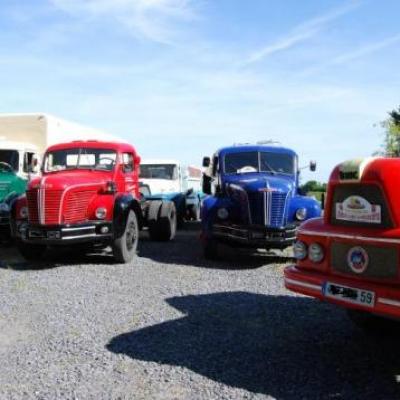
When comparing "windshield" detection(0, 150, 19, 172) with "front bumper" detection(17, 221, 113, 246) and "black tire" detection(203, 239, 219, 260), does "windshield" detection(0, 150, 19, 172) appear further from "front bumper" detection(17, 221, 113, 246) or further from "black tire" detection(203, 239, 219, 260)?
"black tire" detection(203, 239, 219, 260)

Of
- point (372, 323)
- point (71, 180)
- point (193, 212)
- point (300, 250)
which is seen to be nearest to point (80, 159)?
point (71, 180)

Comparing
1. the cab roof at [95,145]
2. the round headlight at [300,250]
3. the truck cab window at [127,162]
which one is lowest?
the round headlight at [300,250]

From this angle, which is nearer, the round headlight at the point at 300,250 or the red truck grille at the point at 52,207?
the round headlight at the point at 300,250

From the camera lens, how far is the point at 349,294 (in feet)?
12.9

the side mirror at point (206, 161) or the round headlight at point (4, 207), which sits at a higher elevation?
the side mirror at point (206, 161)

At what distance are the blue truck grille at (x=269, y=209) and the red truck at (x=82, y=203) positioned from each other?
2.09 meters

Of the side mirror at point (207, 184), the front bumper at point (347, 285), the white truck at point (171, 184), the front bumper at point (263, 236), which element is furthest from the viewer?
the white truck at point (171, 184)

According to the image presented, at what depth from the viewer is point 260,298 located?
6.53 metres

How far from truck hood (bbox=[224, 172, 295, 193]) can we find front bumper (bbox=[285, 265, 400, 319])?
4.18 meters

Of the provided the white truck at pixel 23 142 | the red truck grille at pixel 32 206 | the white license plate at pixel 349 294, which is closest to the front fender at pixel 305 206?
the red truck grille at pixel 32 206

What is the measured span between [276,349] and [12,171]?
8.56 meters

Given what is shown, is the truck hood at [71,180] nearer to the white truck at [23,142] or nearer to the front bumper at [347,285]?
the white truck at [23,142]

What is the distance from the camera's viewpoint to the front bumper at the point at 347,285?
360 cm

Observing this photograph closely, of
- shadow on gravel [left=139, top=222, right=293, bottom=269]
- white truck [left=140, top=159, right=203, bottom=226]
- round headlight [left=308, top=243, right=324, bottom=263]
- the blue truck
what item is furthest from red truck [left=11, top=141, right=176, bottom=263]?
round headlight [left=308, top=243, right=324, bottom=263]
